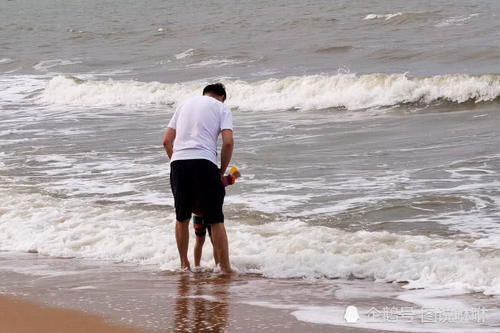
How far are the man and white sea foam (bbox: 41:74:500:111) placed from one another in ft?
40.2

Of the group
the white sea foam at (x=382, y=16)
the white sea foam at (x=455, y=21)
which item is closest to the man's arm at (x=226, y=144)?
the white sea foam at (x=455, y=21)

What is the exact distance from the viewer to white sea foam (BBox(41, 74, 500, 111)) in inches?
752

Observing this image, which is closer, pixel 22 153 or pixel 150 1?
pixel 22 153

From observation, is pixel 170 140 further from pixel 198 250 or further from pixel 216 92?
pixel 198 250

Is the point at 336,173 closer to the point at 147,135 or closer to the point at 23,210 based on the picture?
the point at 23,210

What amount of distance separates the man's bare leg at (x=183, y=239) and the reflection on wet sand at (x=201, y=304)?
222 millimetres

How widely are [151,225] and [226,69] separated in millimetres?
17896

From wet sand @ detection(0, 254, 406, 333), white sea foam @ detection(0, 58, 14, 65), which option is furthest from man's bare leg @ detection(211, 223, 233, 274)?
white sea foam @ detection(0, 58, 14, 65)

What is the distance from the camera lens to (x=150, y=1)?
62938 millimetres

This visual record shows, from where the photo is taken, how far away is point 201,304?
19.7ft

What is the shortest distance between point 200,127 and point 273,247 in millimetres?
1343

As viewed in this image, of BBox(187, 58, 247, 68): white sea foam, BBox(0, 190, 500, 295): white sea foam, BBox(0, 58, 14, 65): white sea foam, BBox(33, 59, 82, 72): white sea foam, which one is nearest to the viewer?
BBox(0, 190, 500, 295): white sea foam

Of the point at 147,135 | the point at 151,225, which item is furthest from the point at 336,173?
the point at 147,135

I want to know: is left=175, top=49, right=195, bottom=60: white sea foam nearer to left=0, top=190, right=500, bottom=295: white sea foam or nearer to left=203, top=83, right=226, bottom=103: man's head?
left=0, top=190, right=500, bottom=295: white sea foam
